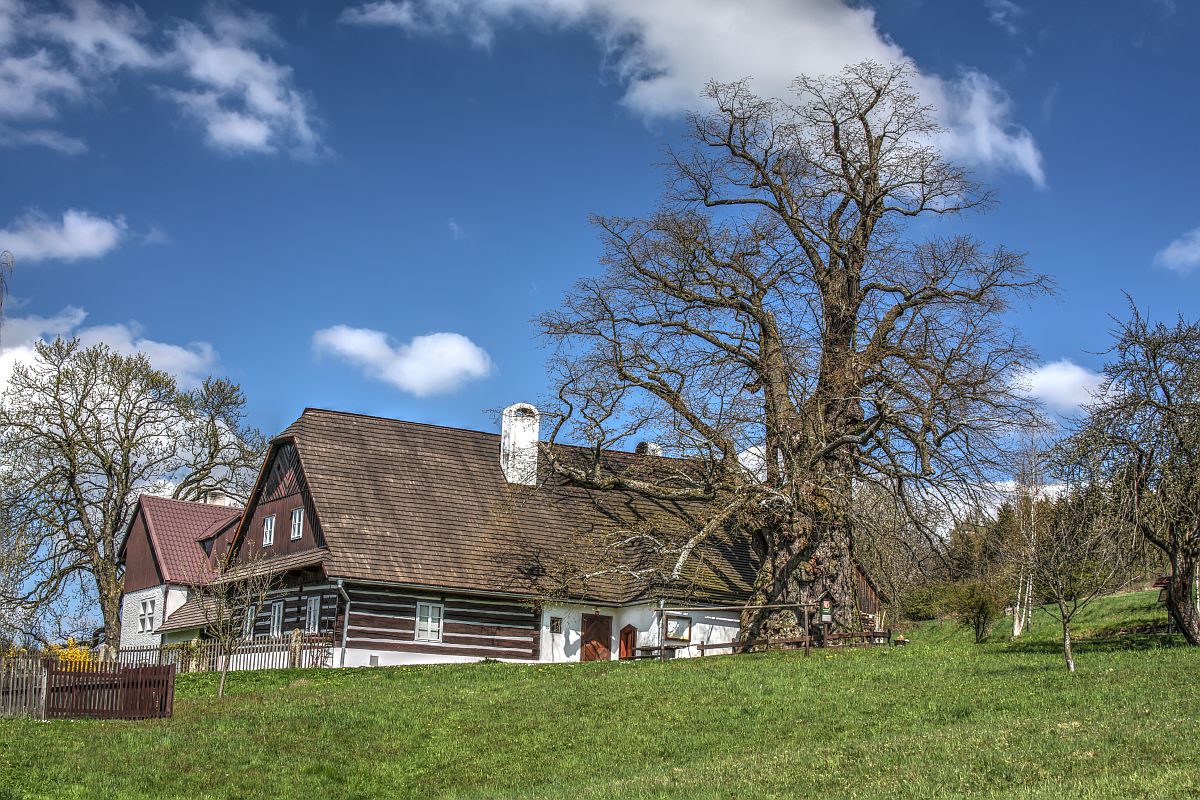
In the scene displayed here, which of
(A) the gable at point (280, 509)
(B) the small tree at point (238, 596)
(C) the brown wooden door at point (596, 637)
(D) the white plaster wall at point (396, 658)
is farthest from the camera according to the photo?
(C) the brown wooden door at point (596, 637)

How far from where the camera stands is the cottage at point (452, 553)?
119 ft

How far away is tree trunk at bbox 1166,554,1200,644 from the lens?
2706 cm

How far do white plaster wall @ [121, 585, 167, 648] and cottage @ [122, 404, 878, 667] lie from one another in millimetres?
7205

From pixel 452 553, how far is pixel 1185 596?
1972 centimetres

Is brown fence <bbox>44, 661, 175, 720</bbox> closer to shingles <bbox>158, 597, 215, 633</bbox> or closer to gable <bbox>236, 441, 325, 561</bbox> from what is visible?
gable <bbox>236, 441, 325, 561</bbox>

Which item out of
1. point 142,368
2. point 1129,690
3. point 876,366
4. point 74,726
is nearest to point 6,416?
point 142,368

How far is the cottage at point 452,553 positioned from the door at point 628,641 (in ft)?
0.18

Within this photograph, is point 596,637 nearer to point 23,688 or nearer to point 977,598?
point 977,598

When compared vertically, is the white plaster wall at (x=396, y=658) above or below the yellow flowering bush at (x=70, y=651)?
above

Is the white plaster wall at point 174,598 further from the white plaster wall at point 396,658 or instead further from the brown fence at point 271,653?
the white plaster wall at point 396,658

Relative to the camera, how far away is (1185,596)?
27.4 m

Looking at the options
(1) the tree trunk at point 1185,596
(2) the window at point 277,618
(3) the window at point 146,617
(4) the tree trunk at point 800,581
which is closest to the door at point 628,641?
(4) the tree trunk at point 800,581

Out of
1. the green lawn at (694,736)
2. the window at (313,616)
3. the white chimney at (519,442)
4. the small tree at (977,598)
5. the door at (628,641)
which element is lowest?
the green lawn at (694,736)

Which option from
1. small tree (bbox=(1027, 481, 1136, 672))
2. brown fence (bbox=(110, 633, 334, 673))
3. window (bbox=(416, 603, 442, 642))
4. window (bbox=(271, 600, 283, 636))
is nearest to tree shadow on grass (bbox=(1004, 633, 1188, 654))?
small tree (bbox=(1027, 481, 1136, 672))
